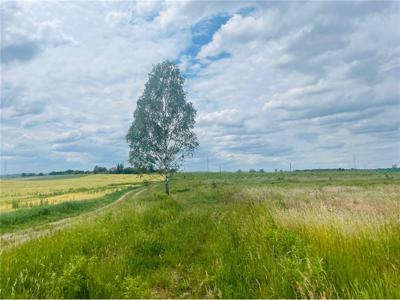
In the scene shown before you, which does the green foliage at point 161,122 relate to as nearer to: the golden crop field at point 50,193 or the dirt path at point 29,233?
the golden crop field at point 50,193

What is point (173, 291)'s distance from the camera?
5973 mm

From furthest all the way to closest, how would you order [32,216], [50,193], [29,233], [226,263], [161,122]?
[50,193] < [161,122] < [32,216] < [29,233] < [226,263]

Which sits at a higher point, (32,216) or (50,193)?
(50,193)

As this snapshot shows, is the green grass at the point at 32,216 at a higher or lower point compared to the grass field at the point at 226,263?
lower

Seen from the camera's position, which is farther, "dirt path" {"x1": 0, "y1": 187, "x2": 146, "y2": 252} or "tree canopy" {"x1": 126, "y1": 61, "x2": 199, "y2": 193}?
"tree canopy" {"x1": 126, "y1": 61, "x2": 199, "y2": 193}

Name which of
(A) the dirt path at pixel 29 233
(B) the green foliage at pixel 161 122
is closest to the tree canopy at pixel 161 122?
(B) the green foliage at pixel 161 122

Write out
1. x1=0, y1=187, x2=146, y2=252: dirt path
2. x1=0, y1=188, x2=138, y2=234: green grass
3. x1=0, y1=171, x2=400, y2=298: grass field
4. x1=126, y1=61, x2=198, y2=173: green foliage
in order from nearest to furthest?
x1=0, y1=171, x2=400, y2=298: grass field
x1=0, y1=187, x2=146, y2=252: dirt path
x1=0, y1=188, x2=138, y2=234: green grass
x1=126, y1=61, x2=198, y2=173: green foliage

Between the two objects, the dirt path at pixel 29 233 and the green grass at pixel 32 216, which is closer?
the dirt path at pixel 29 233

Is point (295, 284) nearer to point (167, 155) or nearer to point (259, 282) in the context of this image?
point (259, 282)

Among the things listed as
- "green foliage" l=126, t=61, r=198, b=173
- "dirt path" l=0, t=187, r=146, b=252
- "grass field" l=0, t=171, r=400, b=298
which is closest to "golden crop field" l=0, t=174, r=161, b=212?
"green foliage" l=126, t=61, r=198, b=173

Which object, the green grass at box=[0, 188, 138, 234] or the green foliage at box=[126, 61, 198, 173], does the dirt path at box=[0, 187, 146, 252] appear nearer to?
the green grass at box=[0, 188, 138, 234]

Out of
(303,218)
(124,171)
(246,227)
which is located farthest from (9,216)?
(124,171)

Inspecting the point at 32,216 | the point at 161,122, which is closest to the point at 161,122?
the point at 161,122

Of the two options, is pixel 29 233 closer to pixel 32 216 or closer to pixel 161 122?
pixel 32 216
